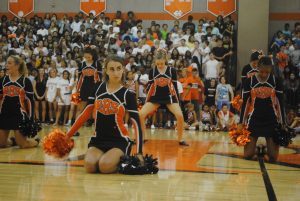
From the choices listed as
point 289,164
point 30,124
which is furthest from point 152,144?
point 289,164

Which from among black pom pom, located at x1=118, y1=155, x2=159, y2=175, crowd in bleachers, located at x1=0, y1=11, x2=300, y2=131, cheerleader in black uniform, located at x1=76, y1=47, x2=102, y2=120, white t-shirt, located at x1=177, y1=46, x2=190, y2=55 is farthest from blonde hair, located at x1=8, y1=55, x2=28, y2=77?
white t-shirt, located at x1=177, y1=46, x2=190, y2=55

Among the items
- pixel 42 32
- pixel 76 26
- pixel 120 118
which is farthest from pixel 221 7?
pixel 120 118

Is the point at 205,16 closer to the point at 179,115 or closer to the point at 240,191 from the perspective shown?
the point at 179,115

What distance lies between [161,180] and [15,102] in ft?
11.8

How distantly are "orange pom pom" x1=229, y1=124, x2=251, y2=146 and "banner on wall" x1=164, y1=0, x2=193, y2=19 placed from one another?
12.4 metres

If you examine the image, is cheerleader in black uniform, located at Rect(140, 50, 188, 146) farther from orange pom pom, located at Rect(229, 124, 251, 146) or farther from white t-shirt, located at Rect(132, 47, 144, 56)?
white t-shirt, located at Rect(132, 47, 144, 56)

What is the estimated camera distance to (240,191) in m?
4.66

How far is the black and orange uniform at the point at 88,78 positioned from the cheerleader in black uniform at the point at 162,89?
1.36 metres

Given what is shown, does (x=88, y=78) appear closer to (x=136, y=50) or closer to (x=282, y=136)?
(x=282, y=136)

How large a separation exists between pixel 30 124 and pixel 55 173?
8.09 feet

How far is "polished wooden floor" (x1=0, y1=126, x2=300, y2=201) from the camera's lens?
4.37 metres

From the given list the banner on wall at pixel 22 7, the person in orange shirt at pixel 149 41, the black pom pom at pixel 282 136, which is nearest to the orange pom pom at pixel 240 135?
the black pom pom at pixel 282 136

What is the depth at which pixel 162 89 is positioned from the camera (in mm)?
8547

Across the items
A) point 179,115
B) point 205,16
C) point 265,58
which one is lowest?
point 179,115
